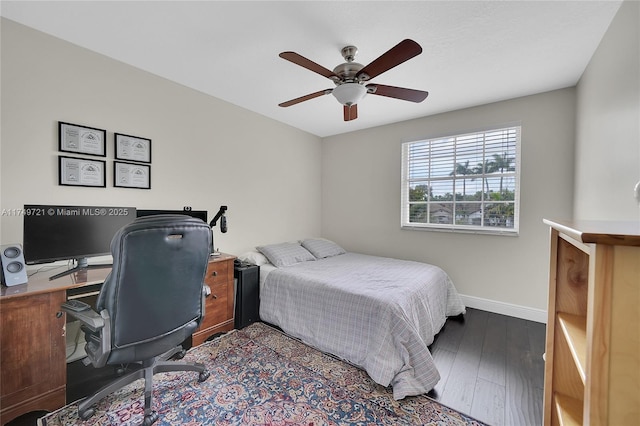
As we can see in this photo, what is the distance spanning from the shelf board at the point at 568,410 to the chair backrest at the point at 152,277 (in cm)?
188

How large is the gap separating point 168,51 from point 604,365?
303cm

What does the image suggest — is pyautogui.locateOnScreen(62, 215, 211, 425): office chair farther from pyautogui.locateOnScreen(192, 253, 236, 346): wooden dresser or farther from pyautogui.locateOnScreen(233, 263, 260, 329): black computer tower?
pyautogui.locateOnScreen(233, 263, 260, 329): black computer tower

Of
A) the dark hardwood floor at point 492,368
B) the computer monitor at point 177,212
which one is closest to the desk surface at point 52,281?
the computer monitor at point 177,212

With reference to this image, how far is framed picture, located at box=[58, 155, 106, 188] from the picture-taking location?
2.04m

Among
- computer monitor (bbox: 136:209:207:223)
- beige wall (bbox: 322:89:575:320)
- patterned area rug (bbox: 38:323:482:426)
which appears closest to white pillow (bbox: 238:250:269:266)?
computer monitor (bbox: 136:209:207:223)

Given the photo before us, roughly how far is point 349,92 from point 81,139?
2238mm

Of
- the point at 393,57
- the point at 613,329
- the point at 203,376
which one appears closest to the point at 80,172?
the point at 203,376

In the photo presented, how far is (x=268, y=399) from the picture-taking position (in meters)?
1.74

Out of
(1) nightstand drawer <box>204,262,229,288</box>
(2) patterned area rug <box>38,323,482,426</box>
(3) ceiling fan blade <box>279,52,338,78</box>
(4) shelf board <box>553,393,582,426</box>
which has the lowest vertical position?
(2) patterned area rug <box>38,323,482,426</box>

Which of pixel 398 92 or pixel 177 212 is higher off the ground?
pixel 398 92

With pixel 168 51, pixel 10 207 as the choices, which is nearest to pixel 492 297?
pixel 168 51

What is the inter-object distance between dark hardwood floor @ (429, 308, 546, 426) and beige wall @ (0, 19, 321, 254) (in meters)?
2.56

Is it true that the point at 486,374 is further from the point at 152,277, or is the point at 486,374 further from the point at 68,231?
the point at 68,231

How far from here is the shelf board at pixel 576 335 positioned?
2.56 feet
